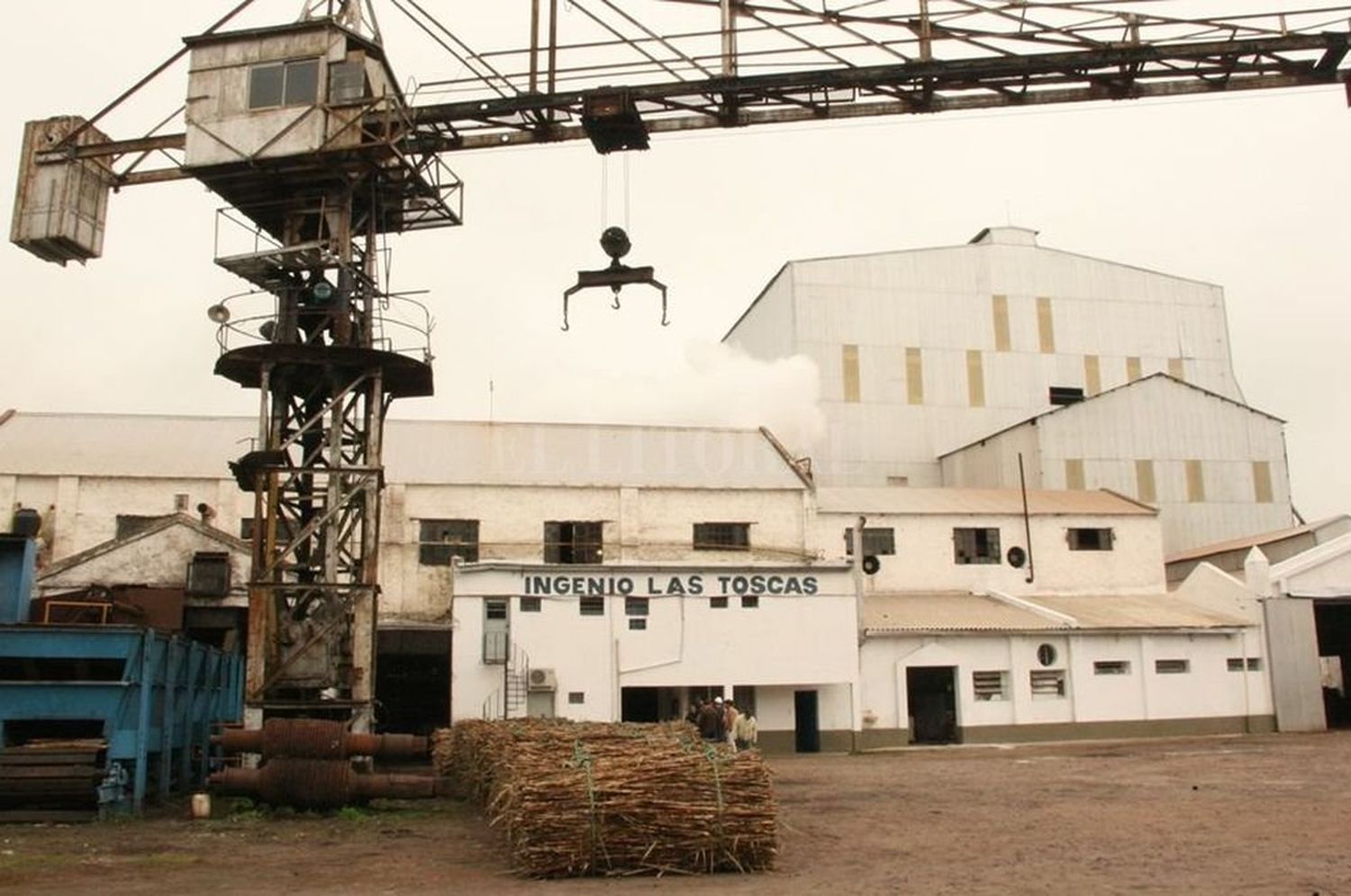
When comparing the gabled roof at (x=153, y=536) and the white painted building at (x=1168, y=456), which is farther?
the white painted building at (x=1168, y=456)

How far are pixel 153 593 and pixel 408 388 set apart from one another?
27.4 ft

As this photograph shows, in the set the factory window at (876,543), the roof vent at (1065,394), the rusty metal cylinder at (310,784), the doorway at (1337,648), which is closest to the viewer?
the rusty metal cylinder at (310,784)

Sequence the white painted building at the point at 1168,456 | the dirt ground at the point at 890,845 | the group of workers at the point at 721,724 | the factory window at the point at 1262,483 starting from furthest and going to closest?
the factory window at the point at 1262,483, the white painted building at the point at 1168,456, the group of workers at the point at 721,724, the dirt ground at the point at 890,845

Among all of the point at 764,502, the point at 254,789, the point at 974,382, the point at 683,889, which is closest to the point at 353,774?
the point at 254,789

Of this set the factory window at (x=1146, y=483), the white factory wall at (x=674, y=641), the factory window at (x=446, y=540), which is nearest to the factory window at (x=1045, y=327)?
the factory window at (x=1146, y=483)

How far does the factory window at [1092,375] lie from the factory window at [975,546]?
15835 millimetres

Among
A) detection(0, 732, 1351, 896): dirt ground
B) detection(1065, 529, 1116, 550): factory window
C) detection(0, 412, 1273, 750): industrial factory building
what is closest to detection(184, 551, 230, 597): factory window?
detection(0, 412, 1273, 750): industrial factory building

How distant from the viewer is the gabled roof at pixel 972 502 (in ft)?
128

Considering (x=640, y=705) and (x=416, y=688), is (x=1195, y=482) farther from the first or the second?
(x=416, y=688)

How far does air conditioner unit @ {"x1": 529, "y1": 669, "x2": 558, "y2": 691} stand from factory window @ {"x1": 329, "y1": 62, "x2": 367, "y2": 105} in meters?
15.4

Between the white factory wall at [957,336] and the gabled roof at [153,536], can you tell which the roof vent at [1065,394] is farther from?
the gabled roof at [153,536]

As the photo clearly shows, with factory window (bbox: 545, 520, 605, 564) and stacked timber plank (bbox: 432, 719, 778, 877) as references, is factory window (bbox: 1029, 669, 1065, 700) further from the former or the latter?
stacked timber plank (bbox: 432, 719, 778, 877)

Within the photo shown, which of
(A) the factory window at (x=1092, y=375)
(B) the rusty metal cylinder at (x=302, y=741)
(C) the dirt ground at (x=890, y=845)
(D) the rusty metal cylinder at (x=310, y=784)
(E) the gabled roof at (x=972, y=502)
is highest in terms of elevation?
(A) the factory window at (x=1092, y=375)

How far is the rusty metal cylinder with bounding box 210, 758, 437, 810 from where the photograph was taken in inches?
637
